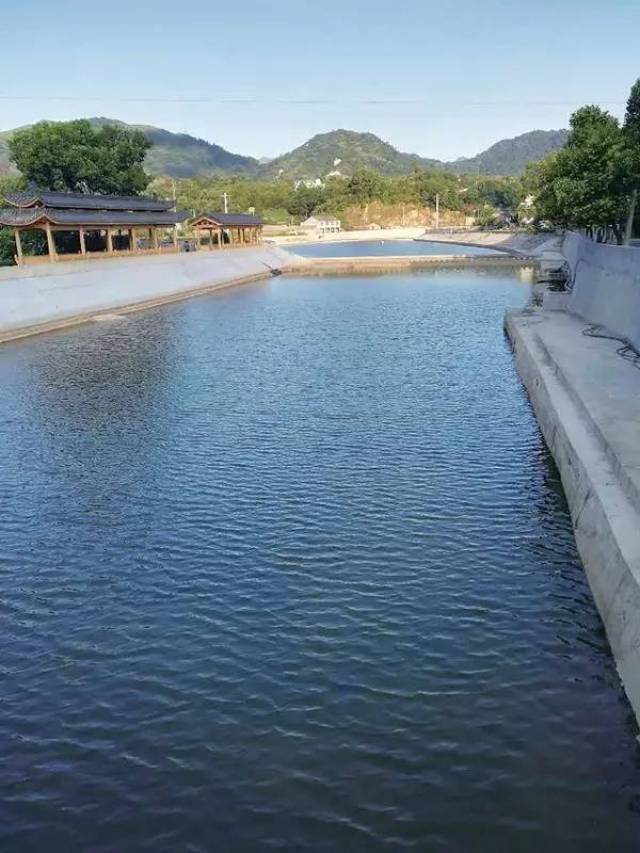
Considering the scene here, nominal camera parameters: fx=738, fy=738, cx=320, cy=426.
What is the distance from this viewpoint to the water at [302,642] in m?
9.98

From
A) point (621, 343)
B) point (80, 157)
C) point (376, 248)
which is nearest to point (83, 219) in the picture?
point (80, 157)

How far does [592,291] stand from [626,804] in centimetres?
3521

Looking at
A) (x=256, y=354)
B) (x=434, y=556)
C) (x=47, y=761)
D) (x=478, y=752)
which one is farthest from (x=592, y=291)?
(x=47, y=761)

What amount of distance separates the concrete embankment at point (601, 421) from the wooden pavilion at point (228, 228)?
2716 inches

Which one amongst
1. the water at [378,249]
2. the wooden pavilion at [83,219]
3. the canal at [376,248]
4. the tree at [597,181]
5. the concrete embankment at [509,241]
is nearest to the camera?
the tree at [597,181]

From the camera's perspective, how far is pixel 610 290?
35.8 metres

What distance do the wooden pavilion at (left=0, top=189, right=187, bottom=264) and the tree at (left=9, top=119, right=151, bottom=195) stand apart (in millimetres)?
5683

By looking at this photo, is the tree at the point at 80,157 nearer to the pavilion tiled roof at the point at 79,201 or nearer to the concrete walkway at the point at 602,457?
the pavilion tiled roof at the point at 79,201

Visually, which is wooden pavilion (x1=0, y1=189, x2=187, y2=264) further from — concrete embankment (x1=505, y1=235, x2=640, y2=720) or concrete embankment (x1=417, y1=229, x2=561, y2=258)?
concrete embankment (x1=417, y1=229, x2=561, y2=258)

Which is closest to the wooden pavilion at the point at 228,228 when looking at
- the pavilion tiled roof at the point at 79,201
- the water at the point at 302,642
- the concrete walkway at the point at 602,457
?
the pavilion tiled roof at the point at 79,201

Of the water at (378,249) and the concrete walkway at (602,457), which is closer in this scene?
the concrete walkway at (602,457)

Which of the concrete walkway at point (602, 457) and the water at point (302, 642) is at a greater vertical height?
the concrete walkway at point (602, 457)

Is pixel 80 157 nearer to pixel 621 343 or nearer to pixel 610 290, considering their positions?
pixel 610 290

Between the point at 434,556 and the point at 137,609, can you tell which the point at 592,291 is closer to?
the point at 434,556
